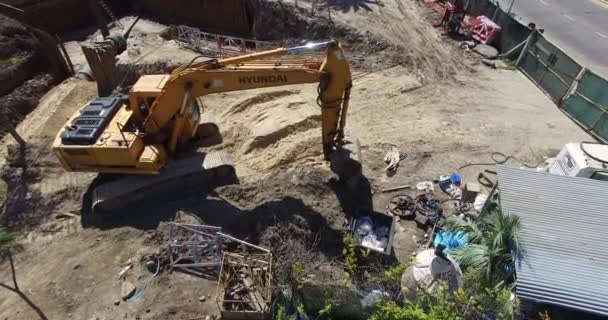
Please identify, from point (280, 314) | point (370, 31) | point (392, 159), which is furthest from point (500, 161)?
point (280, 314)

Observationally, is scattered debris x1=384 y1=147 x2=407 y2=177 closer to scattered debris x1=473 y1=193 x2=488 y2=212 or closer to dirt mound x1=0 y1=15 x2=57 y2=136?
scattered debris x1=473 y1=193 x2=488 y2=212

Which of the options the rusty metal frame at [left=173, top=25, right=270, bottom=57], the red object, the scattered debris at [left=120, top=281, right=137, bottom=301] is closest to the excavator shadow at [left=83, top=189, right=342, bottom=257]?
the scattered debris at [left=120, top=281, right=137, bottom=301]

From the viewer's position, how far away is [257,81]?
954 centimetres

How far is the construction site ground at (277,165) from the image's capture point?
914 cm

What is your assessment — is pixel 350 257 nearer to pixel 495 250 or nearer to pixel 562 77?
pixel 495 250

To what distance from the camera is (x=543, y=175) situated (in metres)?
8.77

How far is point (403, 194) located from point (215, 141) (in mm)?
6502

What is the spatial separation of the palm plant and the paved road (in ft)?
45.2

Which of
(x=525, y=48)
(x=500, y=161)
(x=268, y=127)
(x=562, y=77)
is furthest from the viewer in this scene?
(x=525, y=48)

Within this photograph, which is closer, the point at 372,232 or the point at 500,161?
the point at 372,232

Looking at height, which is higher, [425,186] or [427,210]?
[425,186]

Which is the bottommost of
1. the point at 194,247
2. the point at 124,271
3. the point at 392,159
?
the point at 124,271

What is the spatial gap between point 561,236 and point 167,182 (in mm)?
9486

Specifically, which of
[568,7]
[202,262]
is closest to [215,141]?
[202,262]
